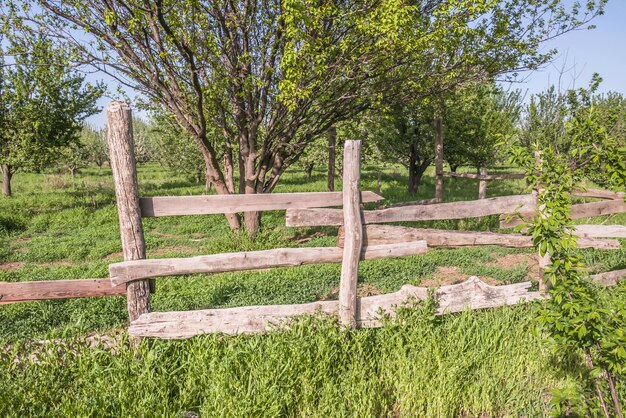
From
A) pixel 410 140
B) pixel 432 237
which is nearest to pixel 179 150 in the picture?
pixel 410 140

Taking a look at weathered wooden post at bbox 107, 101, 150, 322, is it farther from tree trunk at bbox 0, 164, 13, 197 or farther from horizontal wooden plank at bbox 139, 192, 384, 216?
tree trunk at bbox 0, 164, 13, 197

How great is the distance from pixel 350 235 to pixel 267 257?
0.94 meters

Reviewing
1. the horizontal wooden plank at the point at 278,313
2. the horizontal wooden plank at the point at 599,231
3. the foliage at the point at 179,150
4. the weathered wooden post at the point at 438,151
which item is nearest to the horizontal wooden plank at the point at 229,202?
the horizontal wooden plank at the point at 278,313

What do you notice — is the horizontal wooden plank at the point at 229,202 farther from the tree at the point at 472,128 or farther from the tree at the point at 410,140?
the tree at the point at 472,128

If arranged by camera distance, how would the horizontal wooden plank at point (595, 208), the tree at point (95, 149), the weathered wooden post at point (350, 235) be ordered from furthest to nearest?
the tree at point (95, 149) → the horizontal wooden plank at point (595, 208) → the weathered wooden post at point (350, 235)

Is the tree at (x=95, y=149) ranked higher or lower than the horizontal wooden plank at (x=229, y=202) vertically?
higher

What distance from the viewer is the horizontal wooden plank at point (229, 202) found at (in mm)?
3930

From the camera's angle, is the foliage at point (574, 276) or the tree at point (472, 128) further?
the tree at point (472, 128)

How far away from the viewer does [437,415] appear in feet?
10.6

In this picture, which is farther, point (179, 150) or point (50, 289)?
point (179, 150)

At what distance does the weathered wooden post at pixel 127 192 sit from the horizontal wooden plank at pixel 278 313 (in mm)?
241

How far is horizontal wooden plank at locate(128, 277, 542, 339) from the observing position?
382 centimetres

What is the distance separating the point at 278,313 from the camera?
4059 millimetres

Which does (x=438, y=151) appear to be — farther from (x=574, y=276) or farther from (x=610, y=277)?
(x=574, y=276)
